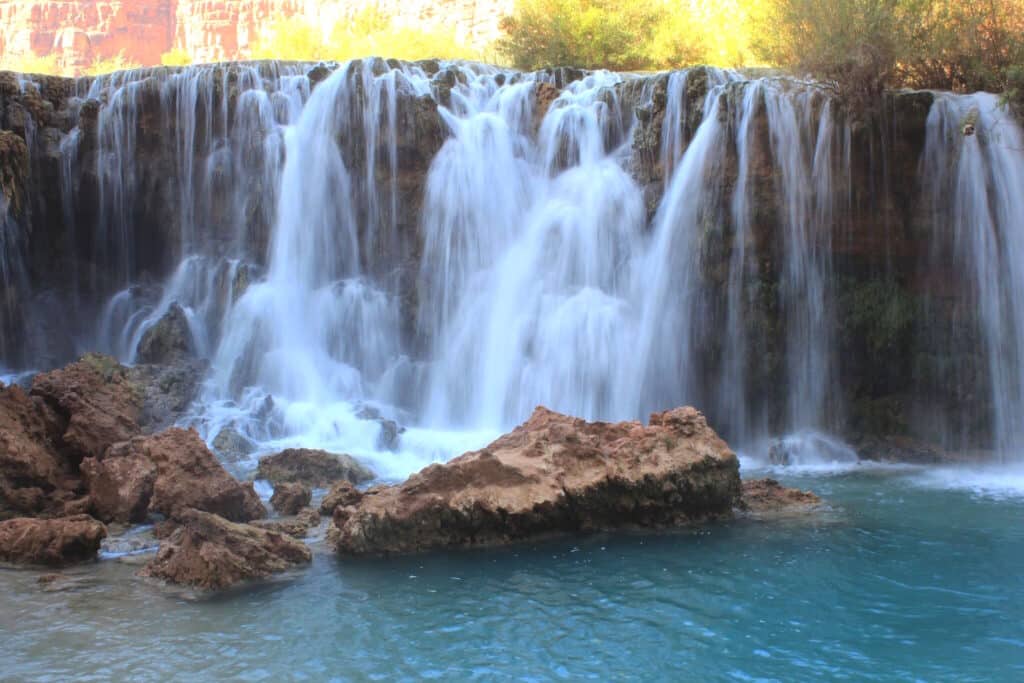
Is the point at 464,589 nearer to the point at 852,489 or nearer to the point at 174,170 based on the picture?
the point at 852,489

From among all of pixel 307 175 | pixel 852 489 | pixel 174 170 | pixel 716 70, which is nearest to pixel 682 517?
pixel 852 489

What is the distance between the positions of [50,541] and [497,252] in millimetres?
11330

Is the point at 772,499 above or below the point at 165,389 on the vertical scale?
below

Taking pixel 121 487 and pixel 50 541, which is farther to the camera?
pixel 121 487

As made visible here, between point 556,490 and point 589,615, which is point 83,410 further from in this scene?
point 589,615

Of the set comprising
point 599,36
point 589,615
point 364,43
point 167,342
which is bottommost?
point 589,615

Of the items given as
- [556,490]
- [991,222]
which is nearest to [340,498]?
[556,490]

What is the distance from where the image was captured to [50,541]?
9.30 m

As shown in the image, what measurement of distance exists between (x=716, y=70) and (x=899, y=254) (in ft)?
16.5

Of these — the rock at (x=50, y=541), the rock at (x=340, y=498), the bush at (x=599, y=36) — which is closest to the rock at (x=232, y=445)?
the rock at (x=340, y=498)

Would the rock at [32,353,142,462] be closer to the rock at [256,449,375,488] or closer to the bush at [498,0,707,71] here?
the rock at [256,449,375,488]

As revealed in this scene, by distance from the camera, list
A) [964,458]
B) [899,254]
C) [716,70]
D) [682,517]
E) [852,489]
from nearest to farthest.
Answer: [682,517] < [852,489] < [964,458] < [899,254] < [716,70]

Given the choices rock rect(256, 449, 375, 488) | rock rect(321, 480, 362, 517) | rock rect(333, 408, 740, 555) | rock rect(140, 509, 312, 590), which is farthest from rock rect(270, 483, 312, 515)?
rock rect(140, 509, 312, 590)

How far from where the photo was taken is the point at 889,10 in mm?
16672
